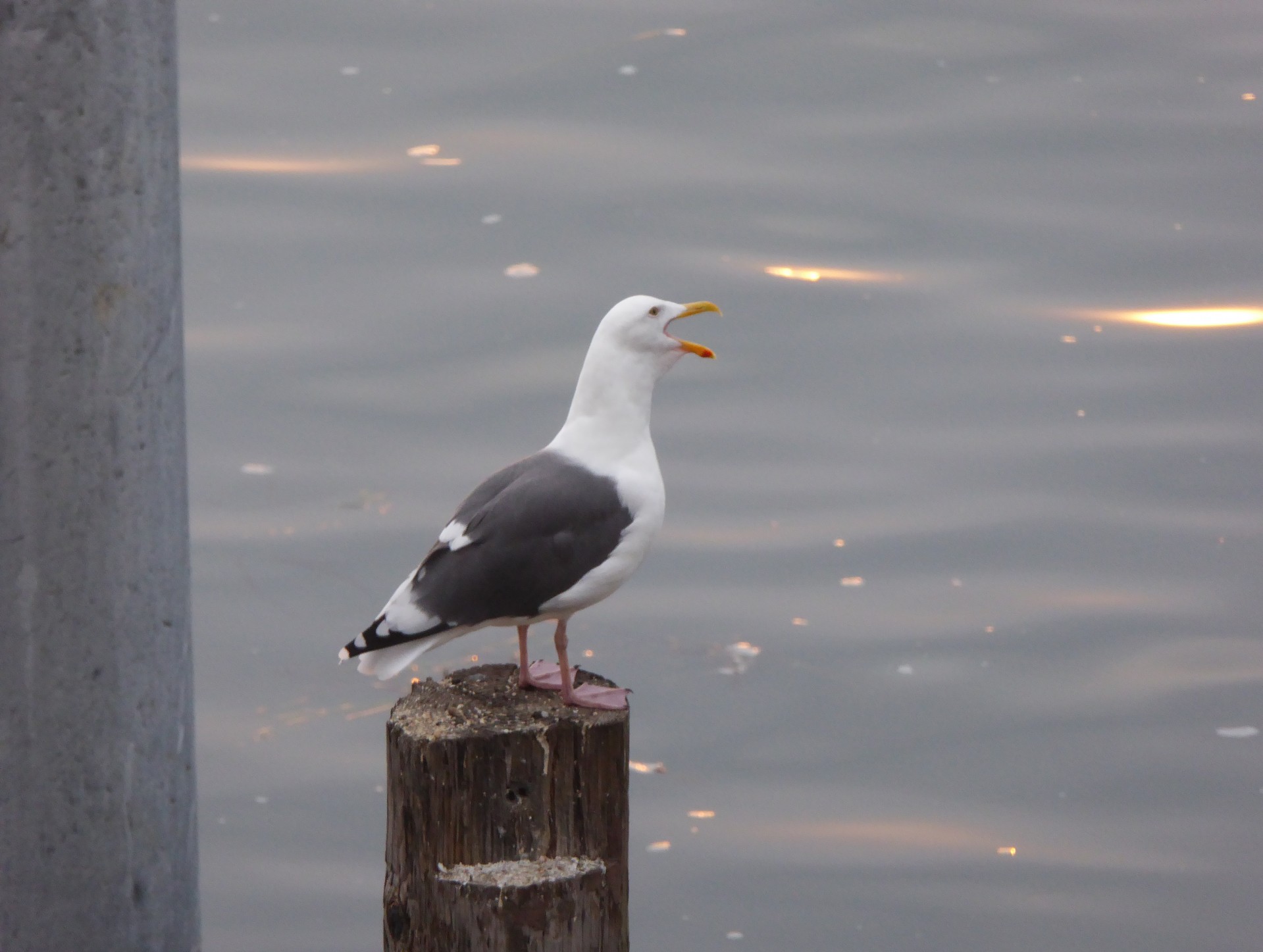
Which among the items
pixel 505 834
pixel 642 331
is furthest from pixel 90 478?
pixel 642 331

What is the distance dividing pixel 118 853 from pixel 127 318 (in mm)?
699

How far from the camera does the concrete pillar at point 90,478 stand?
1.92 meters

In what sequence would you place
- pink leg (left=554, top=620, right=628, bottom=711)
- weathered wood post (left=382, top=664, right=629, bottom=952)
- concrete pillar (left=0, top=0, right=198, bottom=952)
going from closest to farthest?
concrete pillar (left=0, top=0, right=198, bottom=952) → weathered wood post (left=382, top=664, right=629, bottom=952) → pink leg (left=554, top=620, right=628, bottom=711)

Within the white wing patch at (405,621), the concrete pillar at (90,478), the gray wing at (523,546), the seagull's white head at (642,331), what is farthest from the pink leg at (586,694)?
the concrete pillar at (90,478)

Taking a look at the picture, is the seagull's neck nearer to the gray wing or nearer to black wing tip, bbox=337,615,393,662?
the gray wing

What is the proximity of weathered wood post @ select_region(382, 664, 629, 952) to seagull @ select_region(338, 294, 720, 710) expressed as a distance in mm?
185

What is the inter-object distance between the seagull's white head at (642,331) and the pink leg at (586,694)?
0.58 m

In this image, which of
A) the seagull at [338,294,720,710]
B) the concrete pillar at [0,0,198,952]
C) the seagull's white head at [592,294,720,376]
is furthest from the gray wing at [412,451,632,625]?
the concrete pillar at [0,0,198,952]

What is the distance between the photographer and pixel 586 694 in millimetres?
2965

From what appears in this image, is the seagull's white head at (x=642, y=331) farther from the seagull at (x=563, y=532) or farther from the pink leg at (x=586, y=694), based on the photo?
the pink leg at (x=586, y=694)

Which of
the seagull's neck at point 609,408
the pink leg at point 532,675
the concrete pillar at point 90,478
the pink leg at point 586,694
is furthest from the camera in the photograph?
the seagull's neck at point 609,408

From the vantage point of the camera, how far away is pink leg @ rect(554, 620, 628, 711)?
2.90m

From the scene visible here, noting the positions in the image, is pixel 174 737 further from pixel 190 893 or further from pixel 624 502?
pixel 624 502

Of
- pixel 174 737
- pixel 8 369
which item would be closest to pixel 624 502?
pixel 174 737
